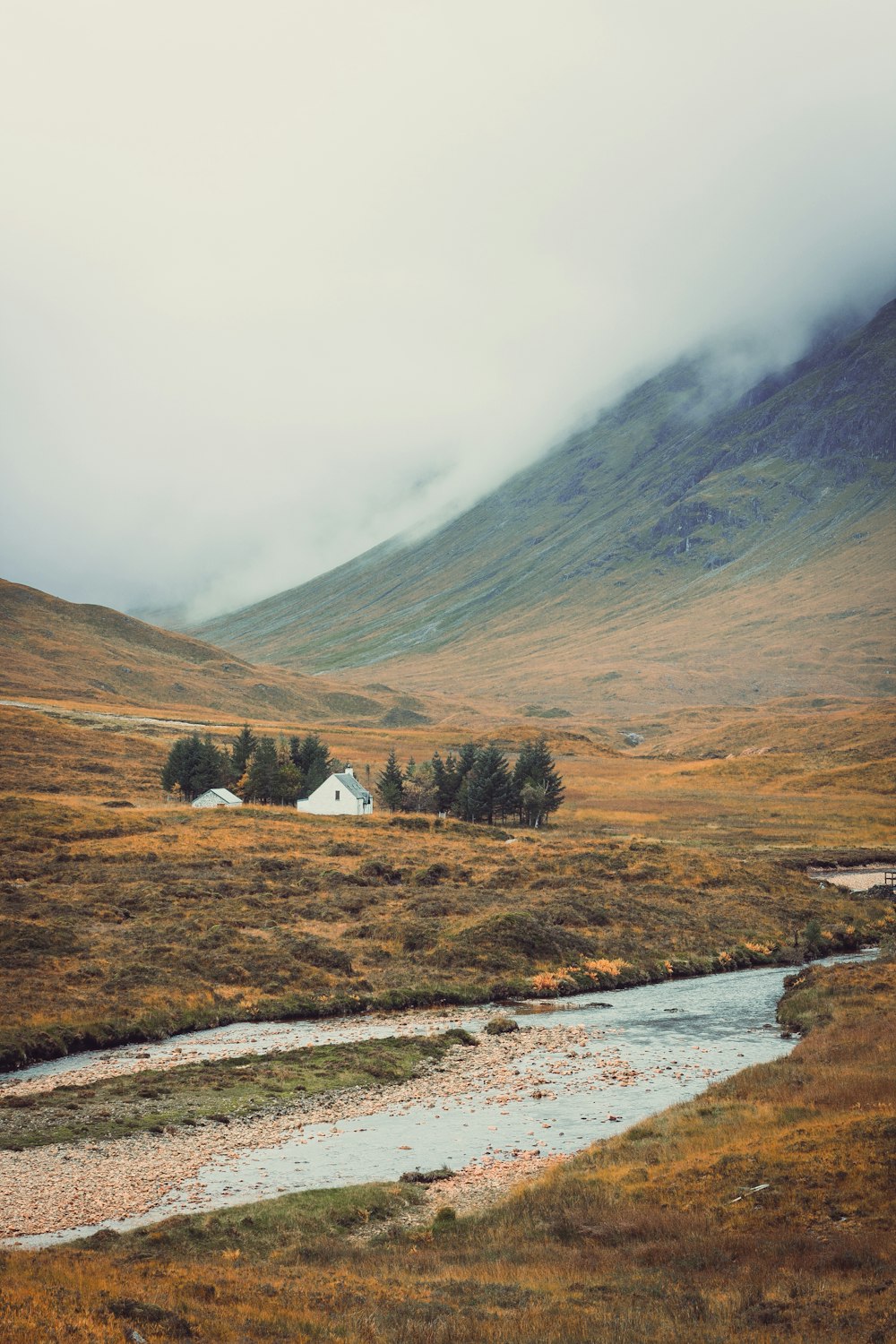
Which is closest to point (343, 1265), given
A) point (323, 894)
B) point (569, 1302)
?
point (569, 1302)

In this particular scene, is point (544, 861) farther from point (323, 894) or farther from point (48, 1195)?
point (48, 1195)

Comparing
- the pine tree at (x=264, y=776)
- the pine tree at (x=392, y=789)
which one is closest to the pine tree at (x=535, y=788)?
the pine tree at (x=392, y=789)

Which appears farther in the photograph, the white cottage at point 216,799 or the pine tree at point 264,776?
the pine tree at point 264,776

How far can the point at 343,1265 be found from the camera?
19500 mm

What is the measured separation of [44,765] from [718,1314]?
122324 mm

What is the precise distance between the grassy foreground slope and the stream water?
7.69ft

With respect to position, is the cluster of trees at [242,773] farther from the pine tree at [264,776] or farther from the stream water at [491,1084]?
the stream water at [491,1084]

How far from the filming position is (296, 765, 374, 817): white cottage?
112250 millimetres

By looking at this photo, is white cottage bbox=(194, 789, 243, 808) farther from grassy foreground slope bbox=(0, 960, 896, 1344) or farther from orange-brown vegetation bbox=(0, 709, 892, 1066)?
grassy foreground slope bbox=(0, 960, 896, 1344)

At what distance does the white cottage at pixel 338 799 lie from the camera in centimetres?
11225

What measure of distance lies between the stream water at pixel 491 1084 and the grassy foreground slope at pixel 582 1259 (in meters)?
2.34

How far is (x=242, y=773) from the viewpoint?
124m

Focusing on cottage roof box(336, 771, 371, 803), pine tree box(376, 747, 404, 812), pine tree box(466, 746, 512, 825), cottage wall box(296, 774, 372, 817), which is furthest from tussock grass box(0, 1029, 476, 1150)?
pine tree box(376, 747, 404, 812)

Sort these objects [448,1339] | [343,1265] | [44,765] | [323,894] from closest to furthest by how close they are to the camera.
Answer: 1. [448,1339]
2. [343,1265]
3. [323,894]
4. [44,765]
